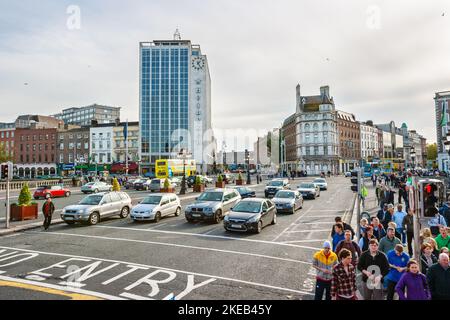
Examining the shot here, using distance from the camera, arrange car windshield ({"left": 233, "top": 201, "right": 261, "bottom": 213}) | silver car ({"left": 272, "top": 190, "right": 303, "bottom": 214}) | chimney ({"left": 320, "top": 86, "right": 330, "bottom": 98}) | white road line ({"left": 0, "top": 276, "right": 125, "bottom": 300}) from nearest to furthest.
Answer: white road line ({"left": 0, "top": 276, "right": 125, "bottom": 300}) → car windshield ({"left": 233, "top": 201, "right": 261, "bottom": 213}) → silver car ({"left": 272, "top": 190, "right": 303, "bottom": 214}) → chimney ({"left": 320, "top": 86, "right": 330, "bottom": 98})

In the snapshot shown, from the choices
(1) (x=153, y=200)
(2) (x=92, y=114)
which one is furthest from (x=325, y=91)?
(2) (x=92, y=114)

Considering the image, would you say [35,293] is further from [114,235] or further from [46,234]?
[46,234]

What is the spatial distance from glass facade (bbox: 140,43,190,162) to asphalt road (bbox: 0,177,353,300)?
69009 millimetres

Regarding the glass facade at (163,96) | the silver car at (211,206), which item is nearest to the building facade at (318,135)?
the glass facade at (163,96)

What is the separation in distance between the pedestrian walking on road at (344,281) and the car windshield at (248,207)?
29.3ft

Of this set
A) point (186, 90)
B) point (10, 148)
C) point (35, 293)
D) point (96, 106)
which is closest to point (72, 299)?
A: point (35, 293)

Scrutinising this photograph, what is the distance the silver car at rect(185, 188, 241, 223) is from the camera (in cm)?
1670

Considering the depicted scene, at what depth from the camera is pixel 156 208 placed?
17641 millimetres

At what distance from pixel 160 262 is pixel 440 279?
7259mm

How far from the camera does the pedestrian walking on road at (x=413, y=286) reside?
18.5 ft

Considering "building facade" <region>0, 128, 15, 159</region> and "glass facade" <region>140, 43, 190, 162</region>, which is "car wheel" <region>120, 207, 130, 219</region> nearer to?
"glass facade" <region>140, 43, 190, 162</region>

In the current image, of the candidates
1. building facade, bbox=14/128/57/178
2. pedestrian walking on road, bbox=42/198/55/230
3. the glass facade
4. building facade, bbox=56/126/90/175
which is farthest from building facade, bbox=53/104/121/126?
pedestrian walking on road, bbox=42/198/55/230
